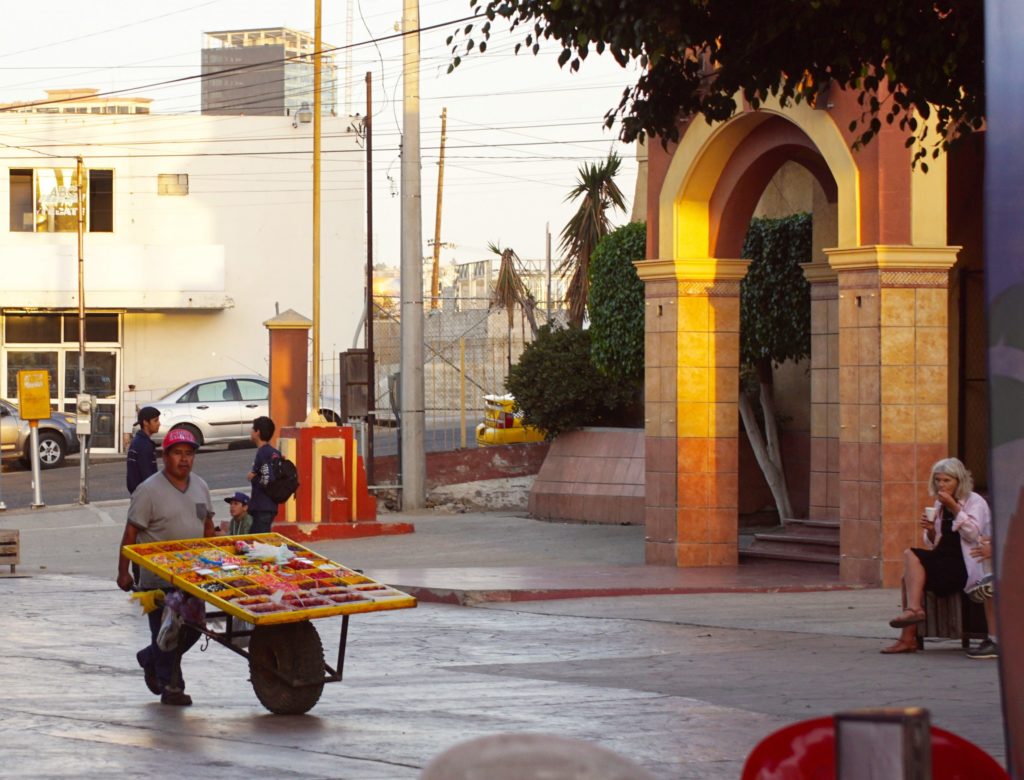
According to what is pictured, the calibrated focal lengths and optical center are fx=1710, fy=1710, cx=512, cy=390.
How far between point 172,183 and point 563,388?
20746 millimetres

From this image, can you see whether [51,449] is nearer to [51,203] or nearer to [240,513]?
[51,203]

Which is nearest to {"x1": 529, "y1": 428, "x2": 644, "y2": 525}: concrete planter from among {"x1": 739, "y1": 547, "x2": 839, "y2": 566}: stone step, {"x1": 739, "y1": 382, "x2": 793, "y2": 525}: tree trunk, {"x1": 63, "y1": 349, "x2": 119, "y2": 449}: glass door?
{"x1": 739, "y1": 382, "x2": 793, "y2": 525}: tree trunk

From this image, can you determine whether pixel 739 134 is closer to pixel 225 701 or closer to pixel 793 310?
pixel 793 310

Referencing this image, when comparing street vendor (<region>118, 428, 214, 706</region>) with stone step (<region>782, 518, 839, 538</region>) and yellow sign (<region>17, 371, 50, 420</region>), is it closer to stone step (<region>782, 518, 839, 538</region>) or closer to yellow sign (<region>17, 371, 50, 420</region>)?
stone step (<region>782, 518, 839, 538</region>)

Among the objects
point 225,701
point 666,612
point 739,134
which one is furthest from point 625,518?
point 225,701

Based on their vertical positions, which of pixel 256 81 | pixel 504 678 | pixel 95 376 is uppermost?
pixel 256 81

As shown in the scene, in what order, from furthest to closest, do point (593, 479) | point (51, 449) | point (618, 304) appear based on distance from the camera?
point (51, 449) → point (593, 479) → point (618, 304)

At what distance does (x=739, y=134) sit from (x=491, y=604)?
537 cm

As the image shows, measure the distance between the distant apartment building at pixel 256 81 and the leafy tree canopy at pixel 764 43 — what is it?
3705cm

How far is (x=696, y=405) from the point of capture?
16734 millimetres

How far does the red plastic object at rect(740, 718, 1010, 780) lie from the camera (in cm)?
305

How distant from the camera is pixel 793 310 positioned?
19.4 m

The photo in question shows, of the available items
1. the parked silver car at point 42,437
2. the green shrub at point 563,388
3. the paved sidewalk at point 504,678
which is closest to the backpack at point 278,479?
the paved sidewalk at point 504,678

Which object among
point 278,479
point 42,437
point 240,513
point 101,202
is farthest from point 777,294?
point 101,202
